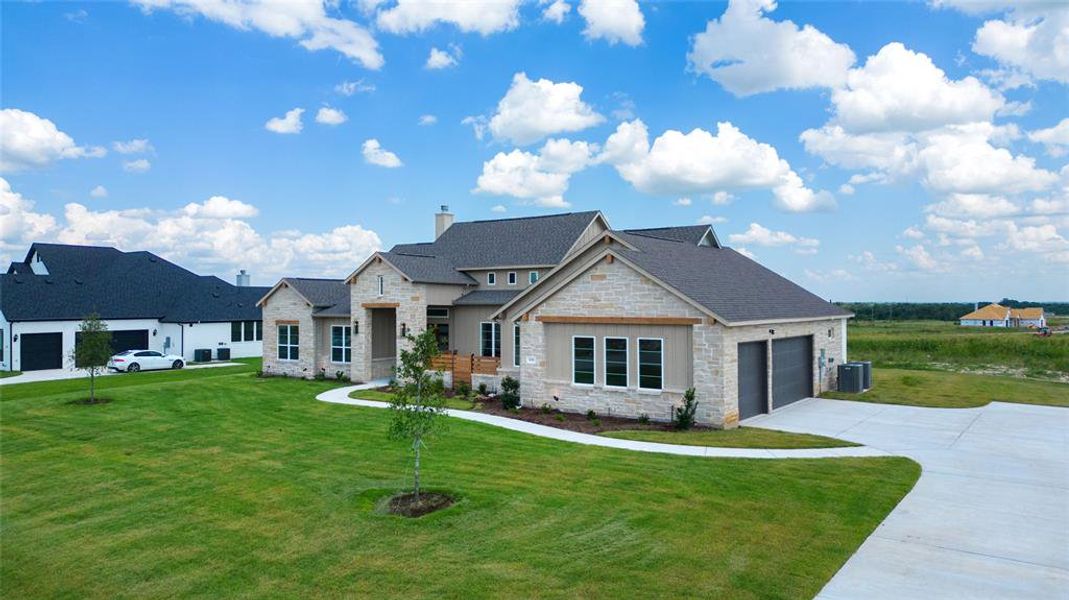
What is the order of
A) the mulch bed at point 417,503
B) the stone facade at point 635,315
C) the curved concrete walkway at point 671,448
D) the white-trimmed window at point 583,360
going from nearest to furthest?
1. the mulch bed at point 417,503
2. the curved concrete walkway at point 671,448
3. the stone facade at point 635,315
4. the white-trimmed window at point 583,360

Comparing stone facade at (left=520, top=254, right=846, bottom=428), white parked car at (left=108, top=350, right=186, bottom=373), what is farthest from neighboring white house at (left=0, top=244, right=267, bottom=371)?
stone facade at (left=520, top=254, right=846, bottom=428)

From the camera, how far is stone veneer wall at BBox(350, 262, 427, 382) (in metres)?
27.9

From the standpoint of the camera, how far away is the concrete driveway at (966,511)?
821 centimetres

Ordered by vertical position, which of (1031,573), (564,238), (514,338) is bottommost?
(1031,573)

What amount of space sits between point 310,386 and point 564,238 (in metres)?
13.9

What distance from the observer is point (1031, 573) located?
8516 mm

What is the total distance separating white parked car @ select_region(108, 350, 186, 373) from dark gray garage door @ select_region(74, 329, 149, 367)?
3.64 metres

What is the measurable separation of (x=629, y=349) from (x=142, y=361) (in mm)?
30167

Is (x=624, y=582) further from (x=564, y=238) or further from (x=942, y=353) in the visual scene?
(x=942, y=353)

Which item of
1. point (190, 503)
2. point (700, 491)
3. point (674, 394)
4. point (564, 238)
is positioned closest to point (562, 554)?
point (700, 491)

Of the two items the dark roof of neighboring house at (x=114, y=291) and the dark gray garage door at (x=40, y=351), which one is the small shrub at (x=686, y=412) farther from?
the dark gray garage door at (x=40, y=351)

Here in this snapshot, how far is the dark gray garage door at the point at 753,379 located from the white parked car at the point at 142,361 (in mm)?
32880

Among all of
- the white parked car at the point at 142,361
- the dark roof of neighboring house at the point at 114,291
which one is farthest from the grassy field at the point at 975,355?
the dark roof of neighboring house at the point at 114,291

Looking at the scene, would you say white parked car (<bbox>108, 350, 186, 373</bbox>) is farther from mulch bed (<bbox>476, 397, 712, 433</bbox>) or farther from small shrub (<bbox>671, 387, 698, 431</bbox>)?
small shrub (<bbox>671, 387, 698, 431</bbox>)
